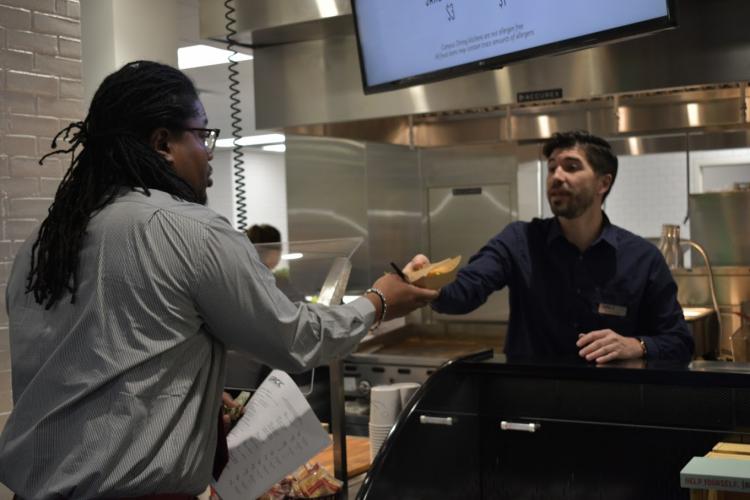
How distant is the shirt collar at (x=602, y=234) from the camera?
3.15 meters

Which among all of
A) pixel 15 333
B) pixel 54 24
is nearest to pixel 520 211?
pixel 54 24

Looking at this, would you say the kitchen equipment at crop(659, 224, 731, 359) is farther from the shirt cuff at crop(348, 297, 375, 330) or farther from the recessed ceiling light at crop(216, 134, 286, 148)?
the recessed ceiling light at crop(216, 134, 286, 148)

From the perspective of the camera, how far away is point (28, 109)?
3.42m

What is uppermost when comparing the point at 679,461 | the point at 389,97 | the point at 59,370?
the point at 389,97

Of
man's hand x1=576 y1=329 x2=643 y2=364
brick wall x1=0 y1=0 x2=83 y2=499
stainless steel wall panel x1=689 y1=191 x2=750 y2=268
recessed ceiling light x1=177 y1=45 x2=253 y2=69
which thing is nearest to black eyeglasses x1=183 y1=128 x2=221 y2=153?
man's hand x1=576 y1=329 x2=643 y2=364

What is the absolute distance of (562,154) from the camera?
10.6 ft

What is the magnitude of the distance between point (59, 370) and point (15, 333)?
7.0 inches

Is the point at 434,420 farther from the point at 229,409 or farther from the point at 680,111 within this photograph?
the point at 680,111

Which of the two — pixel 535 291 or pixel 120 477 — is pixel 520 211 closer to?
pixel 535 291

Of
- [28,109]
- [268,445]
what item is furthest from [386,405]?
[28,109]

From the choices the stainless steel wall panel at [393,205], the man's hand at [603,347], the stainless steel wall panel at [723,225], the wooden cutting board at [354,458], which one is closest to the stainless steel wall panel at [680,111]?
the stainless steel wall panel at [723,225]

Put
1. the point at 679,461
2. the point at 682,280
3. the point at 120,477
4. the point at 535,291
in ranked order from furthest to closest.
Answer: the point at 682,280
the point at 535,291
the point at 679,461
the point at 120,477

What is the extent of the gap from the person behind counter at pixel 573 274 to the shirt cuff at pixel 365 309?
3.45 feet

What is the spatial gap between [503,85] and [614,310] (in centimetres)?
151
